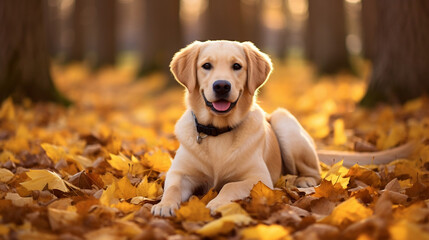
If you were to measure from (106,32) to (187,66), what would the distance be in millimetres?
18427

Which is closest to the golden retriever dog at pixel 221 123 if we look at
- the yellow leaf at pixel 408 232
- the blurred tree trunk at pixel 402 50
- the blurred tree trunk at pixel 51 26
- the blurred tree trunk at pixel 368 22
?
the yellow leaf at pixel 408 232

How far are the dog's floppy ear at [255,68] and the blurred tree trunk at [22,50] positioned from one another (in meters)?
5.45

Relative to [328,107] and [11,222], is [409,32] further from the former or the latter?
[11,222]

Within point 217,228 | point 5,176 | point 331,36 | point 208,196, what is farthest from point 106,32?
point 217,228

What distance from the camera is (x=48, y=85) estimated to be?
861cm

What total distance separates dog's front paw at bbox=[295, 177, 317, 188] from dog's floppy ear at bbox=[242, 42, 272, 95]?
0.99 metres

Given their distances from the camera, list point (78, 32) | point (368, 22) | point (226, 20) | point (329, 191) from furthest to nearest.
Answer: point (78, 32) → point (368, 22) → point (226, 20) → point (329, 191)

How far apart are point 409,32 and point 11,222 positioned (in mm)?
6603

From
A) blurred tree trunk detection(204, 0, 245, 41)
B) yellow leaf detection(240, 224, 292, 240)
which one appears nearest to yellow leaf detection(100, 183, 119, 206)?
yellow leaf detection(240, 224, 292, 240)

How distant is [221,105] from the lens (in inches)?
142

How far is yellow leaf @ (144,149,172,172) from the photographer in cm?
416

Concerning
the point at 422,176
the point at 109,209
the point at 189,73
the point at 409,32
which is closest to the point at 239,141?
the point at 189,73

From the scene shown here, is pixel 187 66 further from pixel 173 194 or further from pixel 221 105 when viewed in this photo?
pixel 173 194

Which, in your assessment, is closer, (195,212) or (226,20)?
(195,212)
